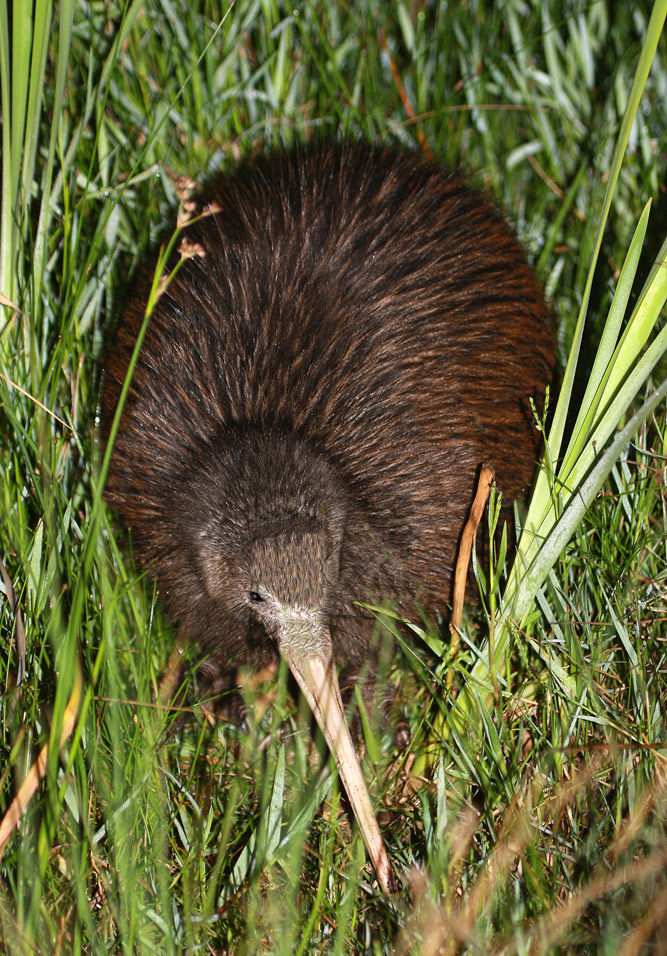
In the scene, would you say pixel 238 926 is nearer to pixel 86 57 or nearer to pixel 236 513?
pixel 236 513

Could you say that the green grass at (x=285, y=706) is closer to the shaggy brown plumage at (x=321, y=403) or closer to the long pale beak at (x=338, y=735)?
the long pale beak at (x=338, y=735)

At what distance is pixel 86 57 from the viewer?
3.54 m

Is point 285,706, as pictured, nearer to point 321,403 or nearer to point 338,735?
point 338,735

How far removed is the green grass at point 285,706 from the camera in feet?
6.66

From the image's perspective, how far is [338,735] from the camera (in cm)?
228

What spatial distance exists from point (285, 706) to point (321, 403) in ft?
3.04

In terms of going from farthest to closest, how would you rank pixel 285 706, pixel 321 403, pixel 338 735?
pixel 285 706, pixel 321 403, pixel 338 735

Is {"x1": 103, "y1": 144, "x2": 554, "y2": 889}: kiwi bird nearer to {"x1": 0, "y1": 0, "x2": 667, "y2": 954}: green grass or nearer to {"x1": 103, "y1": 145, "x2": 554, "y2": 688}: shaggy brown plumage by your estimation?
{"x1": 103, "y1": 145, "x2": 554, "y2": 688}: shaggy brown plumage

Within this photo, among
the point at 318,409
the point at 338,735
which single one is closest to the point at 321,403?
the point at 318,409

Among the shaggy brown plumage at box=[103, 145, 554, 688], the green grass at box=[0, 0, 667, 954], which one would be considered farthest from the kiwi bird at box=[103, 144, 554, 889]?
the green grass at box=[0, 0, 667, 954]

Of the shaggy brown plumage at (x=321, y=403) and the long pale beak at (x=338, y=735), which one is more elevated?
the shaggy brown plumage at (x=321, y=403)

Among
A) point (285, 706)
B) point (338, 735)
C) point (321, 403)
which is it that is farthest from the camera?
point (285, 706)

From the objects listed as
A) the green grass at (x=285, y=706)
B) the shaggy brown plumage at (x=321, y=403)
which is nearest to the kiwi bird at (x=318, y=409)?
the shaggy brown plumage at (x=321, y=403)

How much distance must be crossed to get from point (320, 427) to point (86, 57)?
2012 mm
